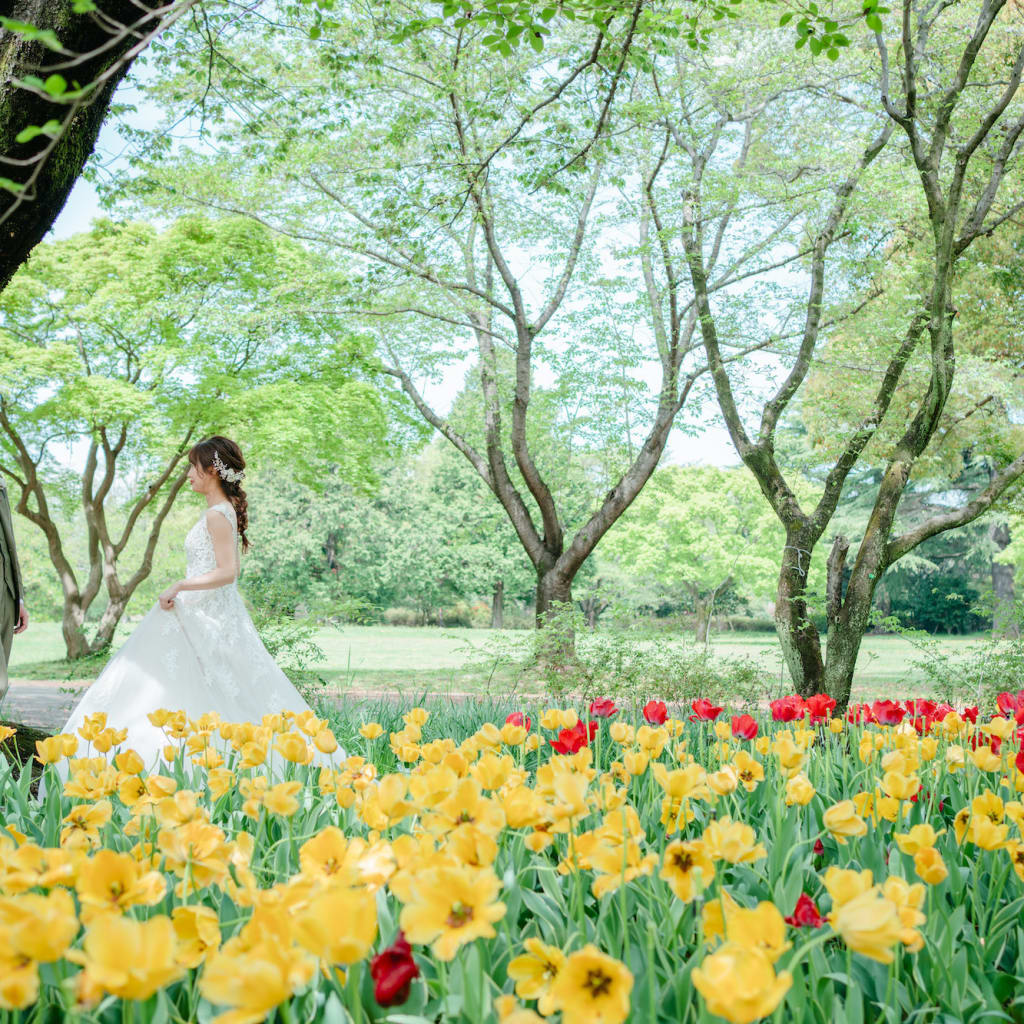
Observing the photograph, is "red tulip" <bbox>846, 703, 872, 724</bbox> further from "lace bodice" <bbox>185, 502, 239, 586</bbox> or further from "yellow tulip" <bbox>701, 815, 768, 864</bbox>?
"lace bodice" <bbox>185, 502, 239, 586</bbox>

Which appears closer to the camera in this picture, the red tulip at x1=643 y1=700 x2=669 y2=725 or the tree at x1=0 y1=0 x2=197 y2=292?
the tree at x1=0 y1=0 x2=197 y2=292

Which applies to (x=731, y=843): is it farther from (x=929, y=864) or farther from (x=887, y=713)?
(x=887, y=713)

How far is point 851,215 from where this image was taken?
9.19 metres

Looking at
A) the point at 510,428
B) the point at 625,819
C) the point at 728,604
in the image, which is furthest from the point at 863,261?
the point at 728,604

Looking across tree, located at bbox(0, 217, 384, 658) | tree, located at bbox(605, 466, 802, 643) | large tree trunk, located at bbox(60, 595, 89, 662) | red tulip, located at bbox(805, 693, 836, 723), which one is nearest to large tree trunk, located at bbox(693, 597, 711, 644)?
tree, located at bbox(605, 466, 802, 643)

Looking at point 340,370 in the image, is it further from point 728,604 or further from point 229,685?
point 728,604

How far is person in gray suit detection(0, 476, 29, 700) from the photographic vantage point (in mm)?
4059

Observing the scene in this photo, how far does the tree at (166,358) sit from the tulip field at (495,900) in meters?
11.4

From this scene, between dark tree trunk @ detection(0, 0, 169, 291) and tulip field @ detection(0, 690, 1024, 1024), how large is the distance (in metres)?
1.83

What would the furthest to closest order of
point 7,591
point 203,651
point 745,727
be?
point 203,651 < point 7,591 < point 745,727

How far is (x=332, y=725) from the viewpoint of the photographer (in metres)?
4.36

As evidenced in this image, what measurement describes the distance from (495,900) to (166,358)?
1366 centimetres

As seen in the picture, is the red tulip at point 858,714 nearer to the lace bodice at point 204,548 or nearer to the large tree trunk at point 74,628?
the lace bodice at point 204,548

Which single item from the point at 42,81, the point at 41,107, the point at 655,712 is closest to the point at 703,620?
the point at 655,712
